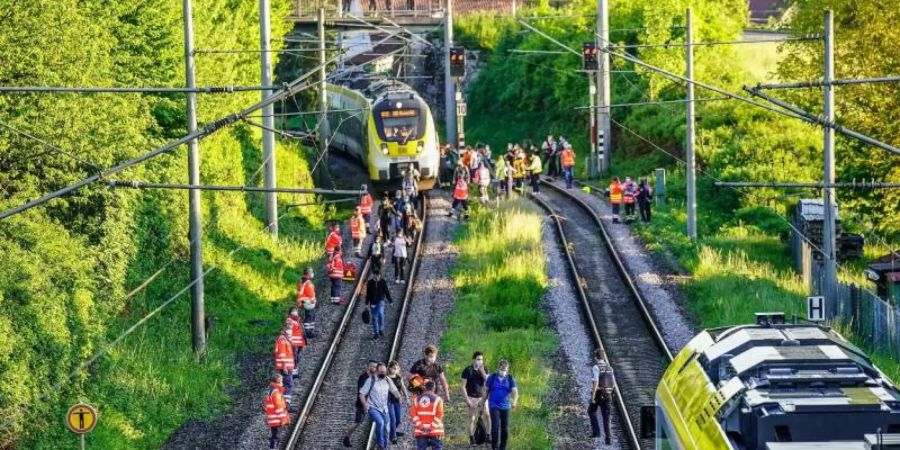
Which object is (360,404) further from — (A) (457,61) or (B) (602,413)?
(A) (457,61)

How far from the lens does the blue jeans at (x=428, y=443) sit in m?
21.1

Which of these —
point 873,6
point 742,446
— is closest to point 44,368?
point 742,446

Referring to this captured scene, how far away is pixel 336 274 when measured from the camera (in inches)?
1287

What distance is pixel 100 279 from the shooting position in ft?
89.5

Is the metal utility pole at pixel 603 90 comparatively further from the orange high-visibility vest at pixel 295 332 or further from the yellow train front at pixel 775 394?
the yellow train front at pixel 775 394

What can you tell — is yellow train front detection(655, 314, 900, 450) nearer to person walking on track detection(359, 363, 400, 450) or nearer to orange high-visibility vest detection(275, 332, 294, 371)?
person walking on track detection(359, 363, 400, 450)

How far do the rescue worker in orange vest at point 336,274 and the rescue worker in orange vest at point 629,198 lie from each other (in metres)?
12.3

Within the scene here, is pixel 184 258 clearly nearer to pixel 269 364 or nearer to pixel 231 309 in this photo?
pixel 231 309

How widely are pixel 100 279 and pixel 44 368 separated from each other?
487 cm

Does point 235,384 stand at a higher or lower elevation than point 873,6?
lower

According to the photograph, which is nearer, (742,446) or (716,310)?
(742,446)

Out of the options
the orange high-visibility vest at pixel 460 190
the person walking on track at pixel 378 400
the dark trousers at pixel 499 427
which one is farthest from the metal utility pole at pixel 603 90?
the person walking on track at pixel 378 400

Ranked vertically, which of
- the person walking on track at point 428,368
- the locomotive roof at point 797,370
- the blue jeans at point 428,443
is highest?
the locomotive roof at point 797,370

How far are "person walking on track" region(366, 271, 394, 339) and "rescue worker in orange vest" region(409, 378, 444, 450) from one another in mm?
8684
